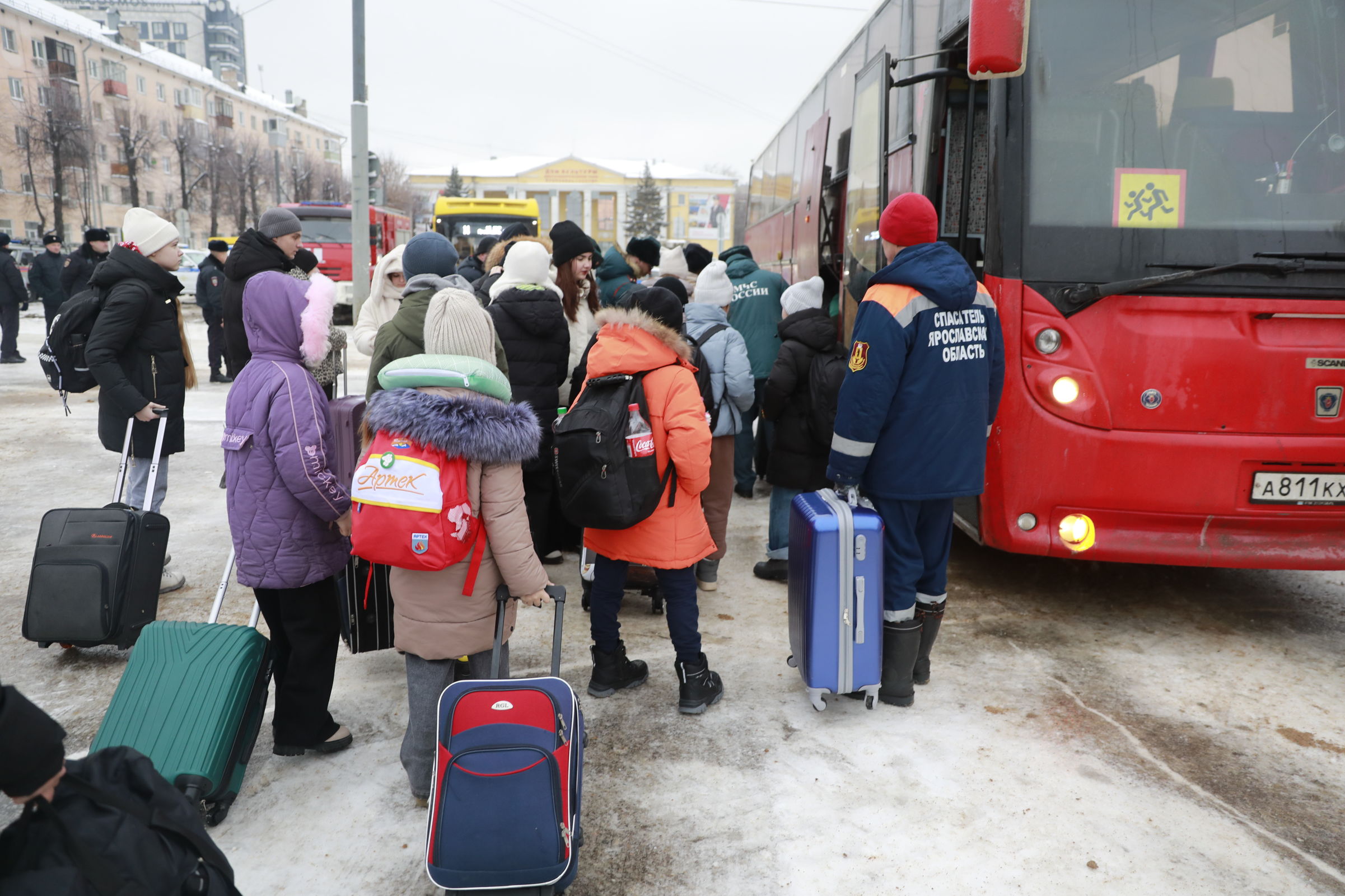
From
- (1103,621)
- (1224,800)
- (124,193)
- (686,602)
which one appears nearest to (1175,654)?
(1103,621)

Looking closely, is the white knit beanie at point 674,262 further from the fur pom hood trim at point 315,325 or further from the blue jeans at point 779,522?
the fur pom hood trim at point 315,325

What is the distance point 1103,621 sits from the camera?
503cm

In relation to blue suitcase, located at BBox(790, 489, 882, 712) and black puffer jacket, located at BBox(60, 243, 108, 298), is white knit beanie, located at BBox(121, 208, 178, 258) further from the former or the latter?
black puffer jacket, located at BBox(60, 243, 108, 298)

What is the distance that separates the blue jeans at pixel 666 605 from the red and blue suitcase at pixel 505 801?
4.05ft

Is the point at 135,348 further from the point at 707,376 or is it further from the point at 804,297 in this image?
the point at 804,297

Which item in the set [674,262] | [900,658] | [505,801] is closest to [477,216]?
[674,262]

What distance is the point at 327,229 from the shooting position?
84.7ft

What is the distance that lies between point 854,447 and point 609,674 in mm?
1458

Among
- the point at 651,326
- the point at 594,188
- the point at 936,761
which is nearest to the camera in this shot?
the point at 936,761

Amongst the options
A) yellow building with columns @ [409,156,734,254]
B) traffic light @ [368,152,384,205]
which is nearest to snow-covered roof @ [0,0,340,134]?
yellow building with columns @ [409,156,734,254]

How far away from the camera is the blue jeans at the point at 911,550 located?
388 cm

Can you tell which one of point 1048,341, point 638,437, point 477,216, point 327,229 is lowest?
point 638,437

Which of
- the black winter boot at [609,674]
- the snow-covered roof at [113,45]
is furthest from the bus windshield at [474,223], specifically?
the snow-covered roof at [113,45]

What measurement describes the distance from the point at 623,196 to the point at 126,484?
295 ft
